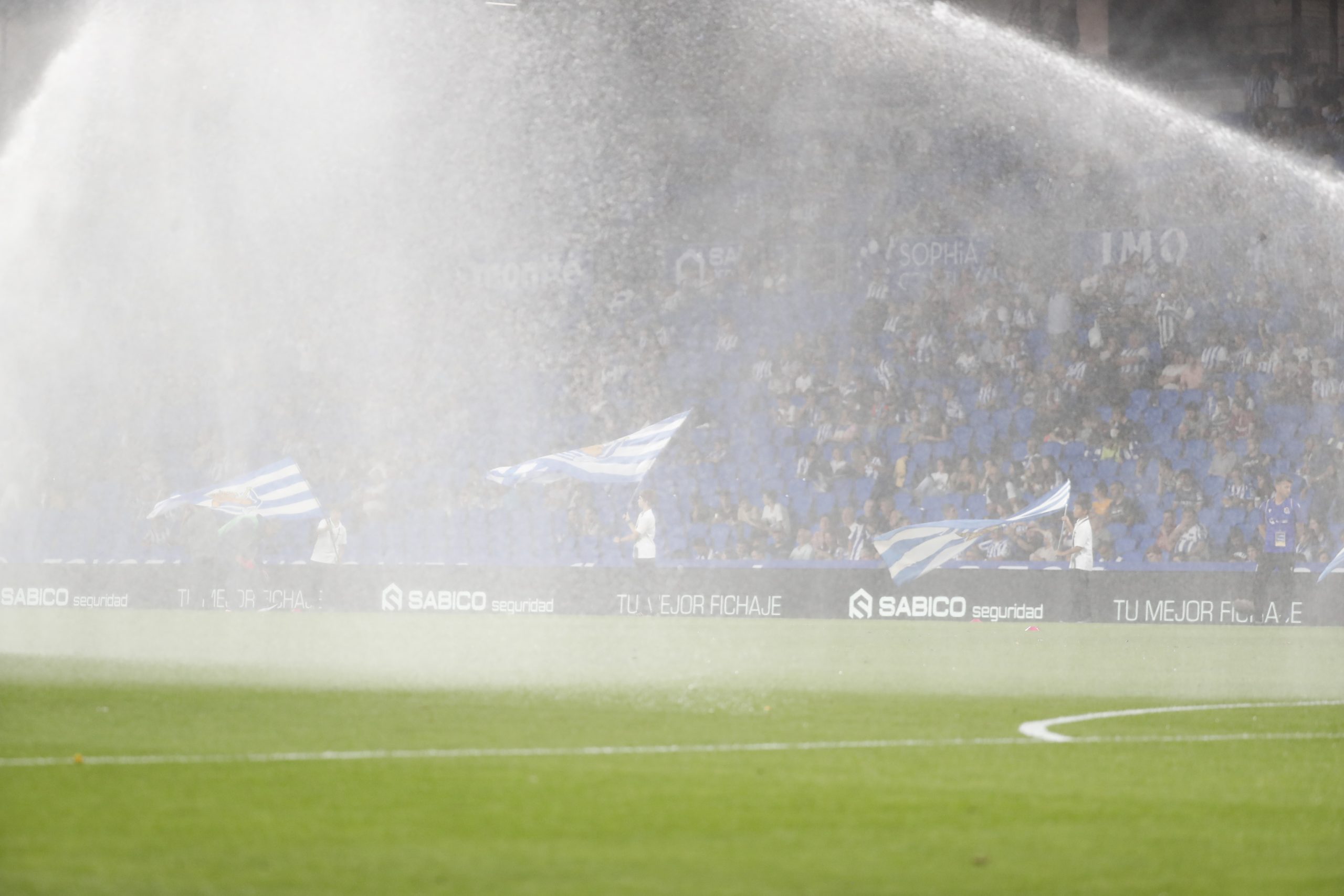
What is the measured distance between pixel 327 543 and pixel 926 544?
29.6 ft

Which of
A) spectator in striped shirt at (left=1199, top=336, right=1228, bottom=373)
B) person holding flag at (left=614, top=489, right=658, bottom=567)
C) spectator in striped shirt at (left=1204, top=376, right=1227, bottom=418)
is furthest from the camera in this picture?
spectator in striped shirt at (left=1199, top=336, right=1228, bottom=373)

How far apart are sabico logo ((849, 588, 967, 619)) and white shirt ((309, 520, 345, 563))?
25.2 feet

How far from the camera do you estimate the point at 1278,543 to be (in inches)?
864

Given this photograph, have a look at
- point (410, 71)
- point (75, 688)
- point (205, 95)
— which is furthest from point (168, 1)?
point (75, 688)

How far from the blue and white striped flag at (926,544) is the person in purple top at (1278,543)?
2614mm

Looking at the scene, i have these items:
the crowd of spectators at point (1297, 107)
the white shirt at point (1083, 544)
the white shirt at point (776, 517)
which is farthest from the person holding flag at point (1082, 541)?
the crowd of spectators at point (1297, 107)

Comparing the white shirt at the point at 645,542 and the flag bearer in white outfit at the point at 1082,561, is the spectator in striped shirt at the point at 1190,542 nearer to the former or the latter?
the flag bearer in white outfit at the point at 1082,561

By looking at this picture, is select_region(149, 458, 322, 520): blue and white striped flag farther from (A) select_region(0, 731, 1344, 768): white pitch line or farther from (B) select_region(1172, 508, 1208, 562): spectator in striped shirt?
(A) select_region(0, 731, 1344, 768): white pitch line

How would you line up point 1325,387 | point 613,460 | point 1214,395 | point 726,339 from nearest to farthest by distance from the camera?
point 1325,387
point 613,460
point 1214,395
point 726,339

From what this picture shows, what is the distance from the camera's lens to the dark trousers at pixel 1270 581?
22.6 meters

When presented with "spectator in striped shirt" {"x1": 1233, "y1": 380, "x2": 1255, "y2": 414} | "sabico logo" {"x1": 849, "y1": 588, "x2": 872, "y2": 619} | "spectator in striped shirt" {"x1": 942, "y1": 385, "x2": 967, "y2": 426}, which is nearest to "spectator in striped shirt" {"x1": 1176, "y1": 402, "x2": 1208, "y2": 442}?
"spectator in striped shirt" {"x1": 1233, "y1": 380, "x2": 1255, "y2": 414}

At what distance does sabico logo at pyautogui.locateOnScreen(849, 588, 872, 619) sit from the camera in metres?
25.5

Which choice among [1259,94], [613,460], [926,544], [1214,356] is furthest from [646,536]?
[1259,94]

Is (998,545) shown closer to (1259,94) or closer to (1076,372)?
(1076,372)
